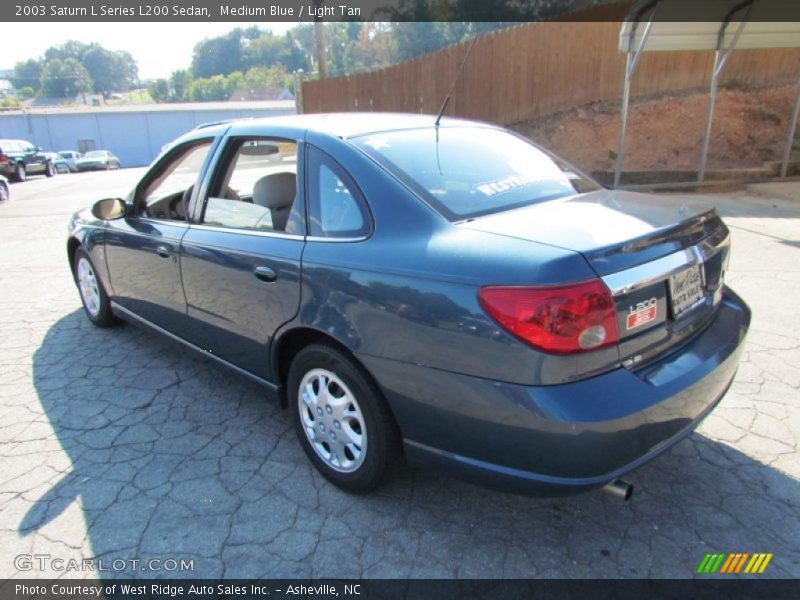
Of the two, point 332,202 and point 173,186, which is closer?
point 332,202

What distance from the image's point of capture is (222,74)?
Answer: 113m

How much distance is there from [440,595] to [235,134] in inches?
101

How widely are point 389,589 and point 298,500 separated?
670 mm

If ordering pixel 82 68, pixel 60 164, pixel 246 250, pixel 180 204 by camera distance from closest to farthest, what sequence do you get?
pixel 246 250, pixel 180 204, pixel 60 164, pixel 82 68

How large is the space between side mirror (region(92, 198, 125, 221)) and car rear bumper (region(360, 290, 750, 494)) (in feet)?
8.52

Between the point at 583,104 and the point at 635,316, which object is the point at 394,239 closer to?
the point at 635,316

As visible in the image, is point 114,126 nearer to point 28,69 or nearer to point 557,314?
point 557,314

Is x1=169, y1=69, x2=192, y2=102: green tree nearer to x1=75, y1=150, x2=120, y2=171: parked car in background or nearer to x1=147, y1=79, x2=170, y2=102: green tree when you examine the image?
x1=147, y1=79, x2=170, y2=102: green tree

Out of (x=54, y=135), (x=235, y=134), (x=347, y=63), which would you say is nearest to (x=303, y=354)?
(x=235, y=134)

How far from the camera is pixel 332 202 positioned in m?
2.49

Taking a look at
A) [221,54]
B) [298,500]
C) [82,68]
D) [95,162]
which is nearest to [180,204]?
[298,500]

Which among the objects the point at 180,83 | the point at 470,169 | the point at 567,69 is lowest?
the point at 470,169

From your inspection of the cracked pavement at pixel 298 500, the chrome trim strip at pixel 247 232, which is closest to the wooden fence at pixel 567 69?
the cracked pavement at pixel 298 500

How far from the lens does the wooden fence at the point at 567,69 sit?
12508 mm
